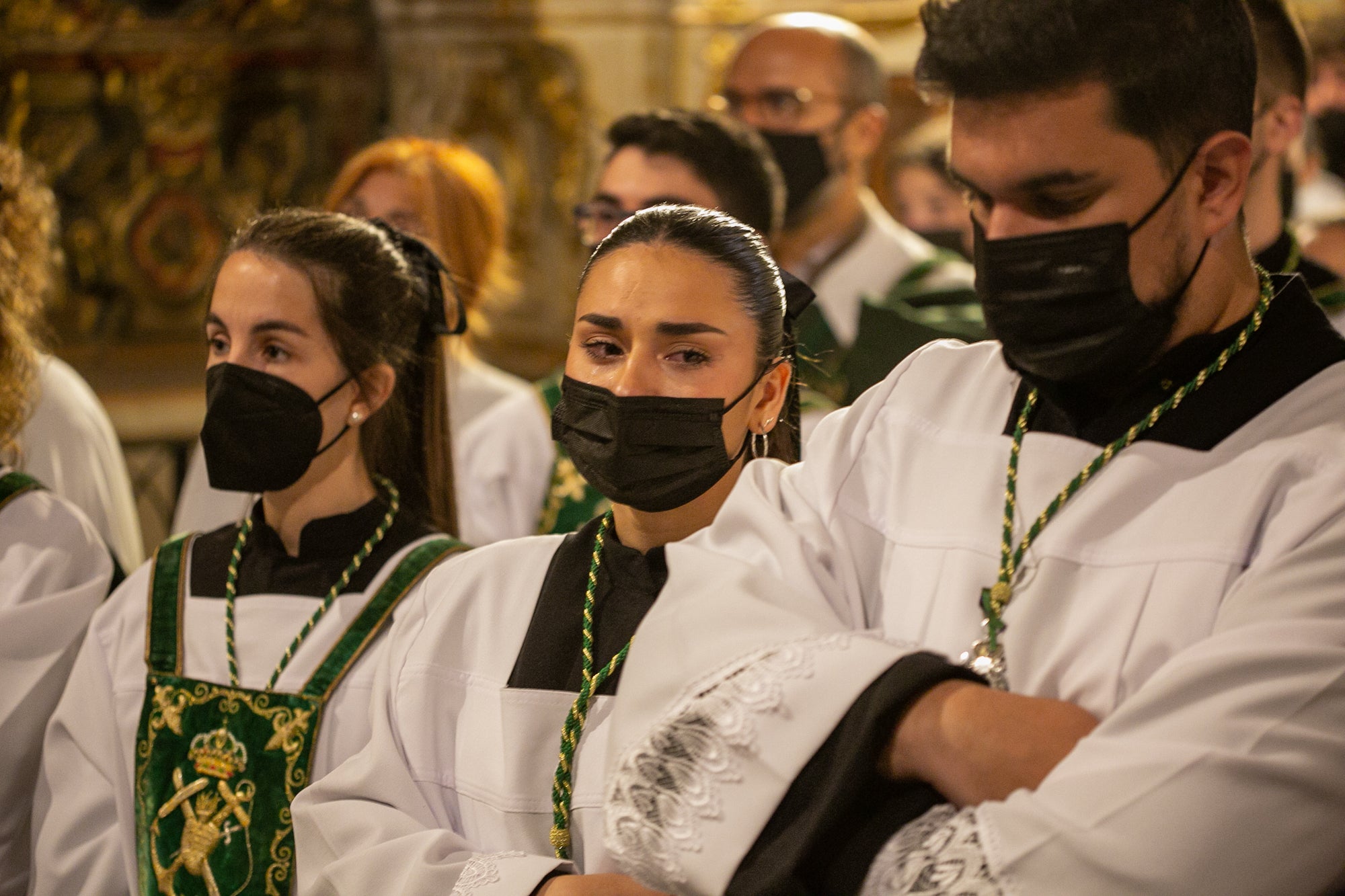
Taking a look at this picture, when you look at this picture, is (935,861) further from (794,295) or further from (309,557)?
(309,557)

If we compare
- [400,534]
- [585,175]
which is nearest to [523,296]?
[585,175]

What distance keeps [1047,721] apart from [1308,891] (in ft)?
1.11

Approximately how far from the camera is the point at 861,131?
5.20 m

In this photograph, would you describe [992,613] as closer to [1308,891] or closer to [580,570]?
[1308,891]

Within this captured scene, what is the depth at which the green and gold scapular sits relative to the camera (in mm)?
2920

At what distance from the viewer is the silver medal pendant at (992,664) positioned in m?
1.93

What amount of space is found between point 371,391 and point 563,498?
146 cm

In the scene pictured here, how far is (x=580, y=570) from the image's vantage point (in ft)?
8.59

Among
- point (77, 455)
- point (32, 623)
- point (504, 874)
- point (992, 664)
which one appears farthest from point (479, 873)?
point (77, 455)

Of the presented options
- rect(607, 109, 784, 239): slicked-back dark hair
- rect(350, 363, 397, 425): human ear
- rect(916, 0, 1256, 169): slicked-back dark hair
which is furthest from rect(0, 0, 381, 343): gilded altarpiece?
rect(916, 0, 1256, 169): slicked-back dark hair

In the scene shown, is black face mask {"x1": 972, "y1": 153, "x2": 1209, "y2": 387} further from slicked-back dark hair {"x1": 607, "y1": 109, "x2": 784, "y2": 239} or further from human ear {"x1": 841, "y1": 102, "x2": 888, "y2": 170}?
human ear {"x1": 841, "y1": 102, "x2": 888, "y2": 170}

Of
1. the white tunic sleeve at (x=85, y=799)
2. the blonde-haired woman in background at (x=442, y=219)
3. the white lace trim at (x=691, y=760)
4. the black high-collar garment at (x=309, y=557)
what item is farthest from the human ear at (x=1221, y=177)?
the blonde-haired woman in background at (x=442, y=219)

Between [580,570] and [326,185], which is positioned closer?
[580,570]

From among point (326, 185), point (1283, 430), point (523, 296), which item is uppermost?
point (1283, 430)
